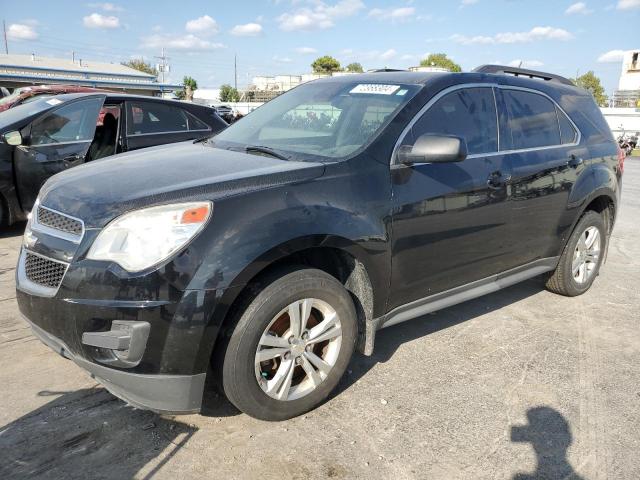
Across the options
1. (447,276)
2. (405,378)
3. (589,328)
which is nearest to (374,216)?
(447,276)

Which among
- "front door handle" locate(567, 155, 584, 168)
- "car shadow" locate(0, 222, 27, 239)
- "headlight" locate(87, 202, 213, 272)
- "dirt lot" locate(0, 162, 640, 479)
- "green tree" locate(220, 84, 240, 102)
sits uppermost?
"green tree" locate(220, 84, 240, 102)

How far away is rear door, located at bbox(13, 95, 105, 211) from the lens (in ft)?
19.1

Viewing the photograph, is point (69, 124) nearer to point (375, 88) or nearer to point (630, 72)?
point (375, 88)

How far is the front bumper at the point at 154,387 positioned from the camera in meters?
2.32

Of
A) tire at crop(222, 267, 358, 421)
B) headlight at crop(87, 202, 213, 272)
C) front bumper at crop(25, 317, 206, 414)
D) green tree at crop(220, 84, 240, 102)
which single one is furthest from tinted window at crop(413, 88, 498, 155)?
green tree at crop(220, 84, 240, 102)

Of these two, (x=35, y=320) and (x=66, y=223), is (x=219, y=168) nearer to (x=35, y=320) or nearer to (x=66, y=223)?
(x=66, y=223)

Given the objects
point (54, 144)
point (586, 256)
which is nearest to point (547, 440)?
point (586, 256)

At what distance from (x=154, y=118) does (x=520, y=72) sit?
4.27 meters

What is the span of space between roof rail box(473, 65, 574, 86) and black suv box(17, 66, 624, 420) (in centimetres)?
5

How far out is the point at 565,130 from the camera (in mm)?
4320

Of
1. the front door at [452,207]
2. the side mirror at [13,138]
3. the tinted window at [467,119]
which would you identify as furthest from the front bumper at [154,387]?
the side mirror at [13,138]

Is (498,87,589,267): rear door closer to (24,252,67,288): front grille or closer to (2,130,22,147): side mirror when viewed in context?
(24,252,67,288): front grille

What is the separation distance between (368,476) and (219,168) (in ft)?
5.50

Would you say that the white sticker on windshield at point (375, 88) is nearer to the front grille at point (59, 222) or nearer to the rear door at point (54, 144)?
the front grille at point (59, 222)
